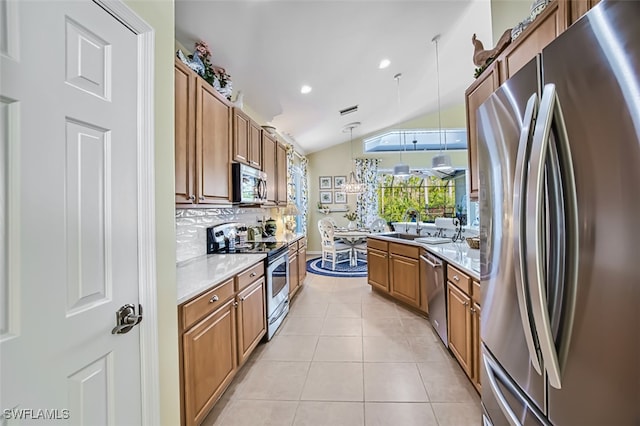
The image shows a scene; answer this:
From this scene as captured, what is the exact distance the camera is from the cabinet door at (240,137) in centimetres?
272

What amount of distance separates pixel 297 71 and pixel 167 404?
322 centimetres

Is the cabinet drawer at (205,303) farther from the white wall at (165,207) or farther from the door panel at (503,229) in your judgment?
the door panel at (503,229)

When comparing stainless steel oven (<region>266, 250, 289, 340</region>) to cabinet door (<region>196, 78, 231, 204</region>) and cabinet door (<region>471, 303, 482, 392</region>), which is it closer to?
cabinet door (<region>196, 78, 231, 204</region>)

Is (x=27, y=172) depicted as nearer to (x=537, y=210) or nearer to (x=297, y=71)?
(x=537, y=210)

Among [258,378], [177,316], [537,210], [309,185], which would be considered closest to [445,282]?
[258,378]

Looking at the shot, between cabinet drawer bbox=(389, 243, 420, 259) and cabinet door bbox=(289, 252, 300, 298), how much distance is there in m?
→ 1.38

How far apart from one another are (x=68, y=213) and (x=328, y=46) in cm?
284

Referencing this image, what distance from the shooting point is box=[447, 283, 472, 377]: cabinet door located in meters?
1.97

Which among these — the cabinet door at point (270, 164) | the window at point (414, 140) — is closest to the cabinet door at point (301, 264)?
the cabinet door at point (270, 164)

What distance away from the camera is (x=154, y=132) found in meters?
1.13

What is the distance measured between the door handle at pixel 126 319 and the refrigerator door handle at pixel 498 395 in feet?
4.47

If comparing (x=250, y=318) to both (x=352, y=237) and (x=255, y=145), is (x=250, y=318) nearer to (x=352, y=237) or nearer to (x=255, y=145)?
(x=255, y=145)

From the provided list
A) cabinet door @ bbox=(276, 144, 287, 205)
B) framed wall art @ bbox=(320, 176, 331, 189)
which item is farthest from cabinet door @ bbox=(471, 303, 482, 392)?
framed wall art @ bbox=(320, 176, 331, 189)

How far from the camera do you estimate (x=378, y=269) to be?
411 cm
